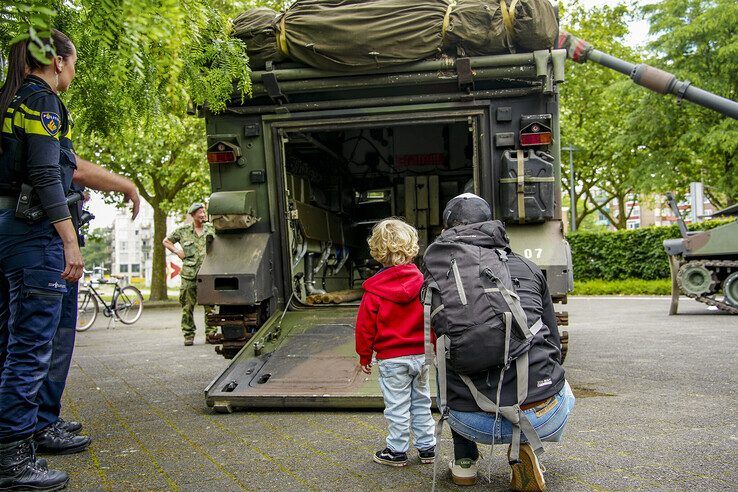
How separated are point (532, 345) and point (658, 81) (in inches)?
476

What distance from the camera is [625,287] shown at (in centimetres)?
2306

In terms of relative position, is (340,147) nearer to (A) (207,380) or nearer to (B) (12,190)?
(A) (207,380)

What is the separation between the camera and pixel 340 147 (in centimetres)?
1010

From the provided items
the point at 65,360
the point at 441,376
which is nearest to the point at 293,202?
the point at 65,360

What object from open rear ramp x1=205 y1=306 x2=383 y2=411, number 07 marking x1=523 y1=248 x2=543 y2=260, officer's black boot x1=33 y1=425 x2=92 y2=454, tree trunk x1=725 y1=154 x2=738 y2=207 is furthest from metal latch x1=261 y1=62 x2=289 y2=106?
tree trunk x1=725 y1=154 x2=738 y2=207

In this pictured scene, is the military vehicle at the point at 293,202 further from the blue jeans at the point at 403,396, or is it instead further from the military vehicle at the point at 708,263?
the military vehicle at the point at 708,263

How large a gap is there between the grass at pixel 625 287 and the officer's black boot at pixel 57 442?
19606 mm

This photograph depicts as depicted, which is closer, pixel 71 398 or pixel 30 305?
pixel 30 305

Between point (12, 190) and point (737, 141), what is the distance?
22.9 m

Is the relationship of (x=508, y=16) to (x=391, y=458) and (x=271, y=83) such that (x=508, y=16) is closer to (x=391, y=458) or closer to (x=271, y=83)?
(x=271, y=83)

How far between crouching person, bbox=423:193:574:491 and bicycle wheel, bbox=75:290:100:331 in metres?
12.9

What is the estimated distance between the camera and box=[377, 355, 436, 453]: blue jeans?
160 inches

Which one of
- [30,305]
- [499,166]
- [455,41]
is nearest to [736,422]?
[499,166]

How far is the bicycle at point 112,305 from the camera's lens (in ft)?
49.9
